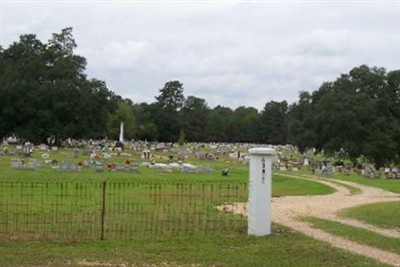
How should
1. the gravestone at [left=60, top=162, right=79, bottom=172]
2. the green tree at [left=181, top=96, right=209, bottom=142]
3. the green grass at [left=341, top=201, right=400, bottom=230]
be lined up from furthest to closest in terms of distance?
the green tree at [left=181, top=96, right=209, bottom=142] → the gravestone at [left=60, top=162, right=79, bottom=172] → the green grass at [left=341, top=201, right=400, bottom=230]

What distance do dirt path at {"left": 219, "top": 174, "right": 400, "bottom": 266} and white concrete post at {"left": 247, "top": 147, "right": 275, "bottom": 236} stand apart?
4.00 ft

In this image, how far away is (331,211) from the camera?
2100 cm

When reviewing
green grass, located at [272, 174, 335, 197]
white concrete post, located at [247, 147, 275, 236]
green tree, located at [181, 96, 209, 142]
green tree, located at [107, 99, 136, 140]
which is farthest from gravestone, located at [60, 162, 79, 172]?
green tree, located at [181, 96, 209, 142]

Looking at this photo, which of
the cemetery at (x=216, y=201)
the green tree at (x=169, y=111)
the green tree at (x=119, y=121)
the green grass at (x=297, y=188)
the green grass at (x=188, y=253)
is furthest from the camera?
the green tree at (x=169, y=111)

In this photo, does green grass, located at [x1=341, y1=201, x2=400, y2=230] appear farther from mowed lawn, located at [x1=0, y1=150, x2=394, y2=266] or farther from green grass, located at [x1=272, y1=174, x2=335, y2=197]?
green grass, located at [x1=272, y1=174, x2=335, y2=197]

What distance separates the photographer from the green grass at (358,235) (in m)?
13.8

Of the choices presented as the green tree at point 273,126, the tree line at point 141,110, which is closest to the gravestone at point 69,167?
the tree line at point 141,110

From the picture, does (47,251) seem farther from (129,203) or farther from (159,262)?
(129,203)

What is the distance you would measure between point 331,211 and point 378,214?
Answer: 5.22 ft

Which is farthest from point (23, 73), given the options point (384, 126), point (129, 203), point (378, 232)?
point (378, 232)

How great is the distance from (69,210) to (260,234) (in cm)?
636

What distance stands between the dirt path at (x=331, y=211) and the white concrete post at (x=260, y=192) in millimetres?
1218

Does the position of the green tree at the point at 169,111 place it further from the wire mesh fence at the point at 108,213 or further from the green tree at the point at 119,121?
the wire mesh fence at the point at 108,213

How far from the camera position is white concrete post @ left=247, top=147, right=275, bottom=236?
578 inches
